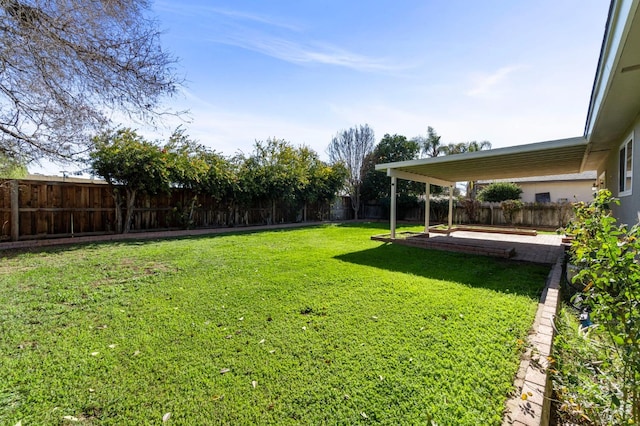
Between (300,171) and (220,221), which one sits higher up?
(300,171)

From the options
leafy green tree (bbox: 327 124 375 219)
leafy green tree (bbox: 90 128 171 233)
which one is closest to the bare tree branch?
leafy green tree (bbox: 90 128 171 233)

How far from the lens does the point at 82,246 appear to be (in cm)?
805

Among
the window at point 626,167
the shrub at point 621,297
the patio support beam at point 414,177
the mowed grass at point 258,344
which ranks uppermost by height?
the patio support beam at point 414,177

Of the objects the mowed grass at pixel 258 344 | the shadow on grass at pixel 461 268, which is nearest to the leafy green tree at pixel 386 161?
the shadow on grass at pixel 461 268

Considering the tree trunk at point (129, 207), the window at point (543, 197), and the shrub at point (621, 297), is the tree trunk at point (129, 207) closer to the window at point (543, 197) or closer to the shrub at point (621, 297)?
the shrub at point (621, 297)

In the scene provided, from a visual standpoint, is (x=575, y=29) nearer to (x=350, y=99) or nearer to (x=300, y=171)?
(x=350, y=99)

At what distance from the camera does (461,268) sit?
611 centimetres

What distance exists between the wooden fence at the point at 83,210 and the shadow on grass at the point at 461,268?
8146 millimetres

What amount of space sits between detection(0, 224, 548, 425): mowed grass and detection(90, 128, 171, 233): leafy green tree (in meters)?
4.67

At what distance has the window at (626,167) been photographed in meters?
5.21

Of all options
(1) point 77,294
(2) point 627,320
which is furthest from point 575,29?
(1) point 77,294

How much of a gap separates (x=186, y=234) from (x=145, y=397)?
9.88 m

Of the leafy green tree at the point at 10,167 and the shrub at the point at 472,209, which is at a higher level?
the leafy green tree at the point at 10,167

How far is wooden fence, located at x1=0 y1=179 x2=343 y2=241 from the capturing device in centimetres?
843
